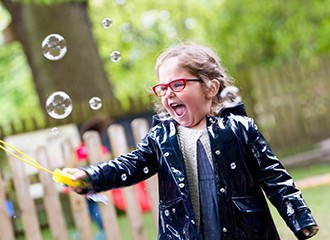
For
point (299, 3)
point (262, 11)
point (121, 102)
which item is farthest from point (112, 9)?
point (121, 102)

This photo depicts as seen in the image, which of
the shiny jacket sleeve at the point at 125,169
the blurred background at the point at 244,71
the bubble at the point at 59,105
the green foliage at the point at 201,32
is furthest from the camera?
the green foliage at the point at 201,32

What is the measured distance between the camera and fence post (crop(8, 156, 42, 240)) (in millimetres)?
6125

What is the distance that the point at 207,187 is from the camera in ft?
10.5

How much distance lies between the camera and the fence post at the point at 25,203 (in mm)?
6125

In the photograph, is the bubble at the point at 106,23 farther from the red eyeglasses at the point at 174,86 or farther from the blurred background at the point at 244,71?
the red eyeglasses at the point at 174,86

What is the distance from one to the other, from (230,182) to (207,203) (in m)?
0.14

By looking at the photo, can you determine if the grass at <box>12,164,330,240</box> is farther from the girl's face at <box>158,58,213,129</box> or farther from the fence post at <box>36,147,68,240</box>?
the girl's face at <box>158,58,213,129</box>

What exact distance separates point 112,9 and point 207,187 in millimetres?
19871

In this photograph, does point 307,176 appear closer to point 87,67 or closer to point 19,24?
point 87,67

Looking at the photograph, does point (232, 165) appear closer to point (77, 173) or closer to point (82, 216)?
point (77, 173)

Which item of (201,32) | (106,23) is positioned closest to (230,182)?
(106,23)

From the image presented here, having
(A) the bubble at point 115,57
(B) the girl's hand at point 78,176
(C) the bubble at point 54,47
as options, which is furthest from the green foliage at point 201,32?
(B) the girl's hand at point 78,176

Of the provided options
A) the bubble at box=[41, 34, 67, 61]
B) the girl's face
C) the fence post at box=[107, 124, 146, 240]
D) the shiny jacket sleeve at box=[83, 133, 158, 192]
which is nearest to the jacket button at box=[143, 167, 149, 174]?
the shiny jacket sleeve at box=[83, 133, 158, 192]

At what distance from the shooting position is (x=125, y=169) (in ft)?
10.8
